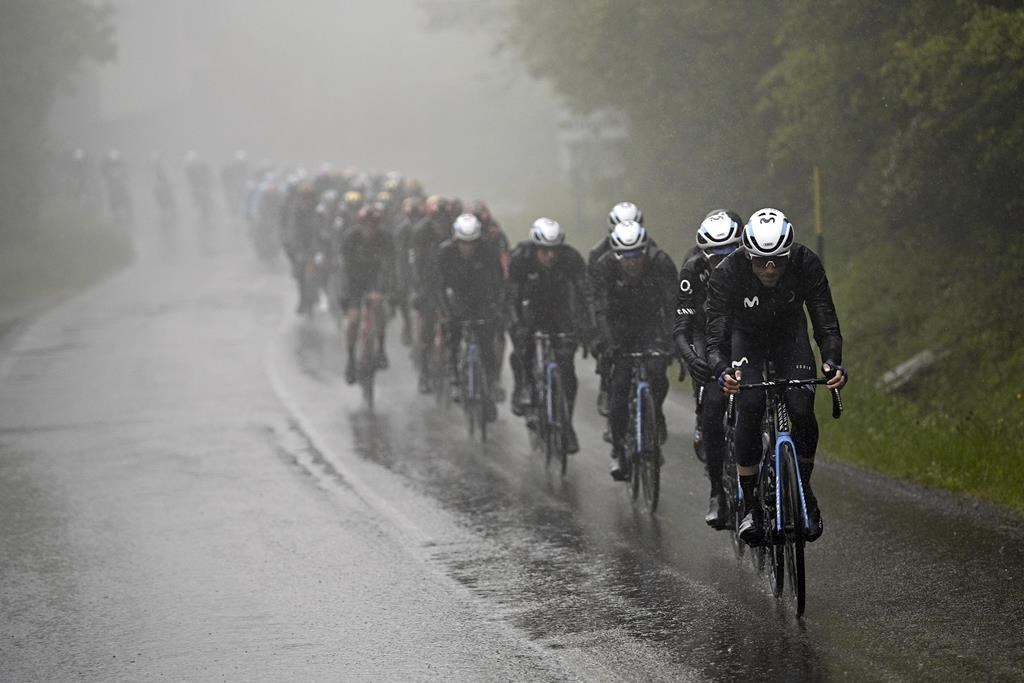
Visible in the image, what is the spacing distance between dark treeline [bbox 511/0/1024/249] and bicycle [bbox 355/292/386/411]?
5248mm

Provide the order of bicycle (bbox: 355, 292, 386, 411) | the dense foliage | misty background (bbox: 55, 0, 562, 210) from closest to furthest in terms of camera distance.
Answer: the dense foliage
bicycle (bbox: 355, 292, 386, 411)
misty background (bbox: 55, 0, 562, 210)

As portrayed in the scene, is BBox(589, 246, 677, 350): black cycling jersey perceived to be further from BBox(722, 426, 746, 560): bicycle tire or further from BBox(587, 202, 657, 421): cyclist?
BBox(722, 426, 746, 560): bicycle tire

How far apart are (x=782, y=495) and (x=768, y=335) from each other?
Answer: 79 centimetres

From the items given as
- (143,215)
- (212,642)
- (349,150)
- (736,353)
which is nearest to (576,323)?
(736,353)

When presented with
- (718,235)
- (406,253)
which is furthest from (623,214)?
(406,253)

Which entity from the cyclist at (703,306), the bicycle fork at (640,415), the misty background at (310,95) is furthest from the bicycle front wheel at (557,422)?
the misty background at (310,95)

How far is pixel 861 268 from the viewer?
18.8 metres

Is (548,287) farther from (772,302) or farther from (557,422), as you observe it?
(772,302)

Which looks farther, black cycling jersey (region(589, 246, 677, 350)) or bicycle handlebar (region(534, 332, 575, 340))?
bicycle handlebar (region(534, 332, 575, 340))

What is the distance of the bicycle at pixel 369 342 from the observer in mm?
16438

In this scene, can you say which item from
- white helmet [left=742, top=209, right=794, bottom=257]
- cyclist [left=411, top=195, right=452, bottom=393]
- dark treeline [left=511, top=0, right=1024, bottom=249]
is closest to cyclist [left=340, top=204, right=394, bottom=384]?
cyclist [left=411, top=195, right=452, bottom=393]

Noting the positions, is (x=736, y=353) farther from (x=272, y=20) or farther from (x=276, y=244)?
(x=272, y=20)

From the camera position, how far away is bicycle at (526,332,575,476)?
40.0 feet

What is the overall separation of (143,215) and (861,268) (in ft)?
127
